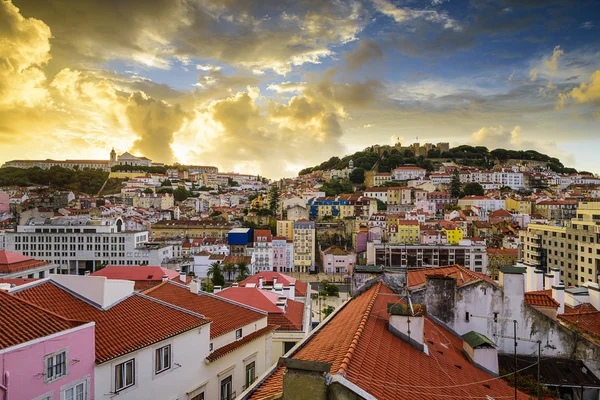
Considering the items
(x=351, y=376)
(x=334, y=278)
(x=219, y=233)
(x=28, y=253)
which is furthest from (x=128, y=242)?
(x=351, y=376)

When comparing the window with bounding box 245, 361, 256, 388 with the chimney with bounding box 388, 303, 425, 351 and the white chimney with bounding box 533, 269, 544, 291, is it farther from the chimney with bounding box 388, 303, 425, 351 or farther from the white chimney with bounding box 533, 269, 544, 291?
the white chimney with bounding box 533, 269, 544, 291

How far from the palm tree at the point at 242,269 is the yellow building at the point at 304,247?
10.2m

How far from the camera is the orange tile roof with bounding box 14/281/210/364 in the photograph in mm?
6145

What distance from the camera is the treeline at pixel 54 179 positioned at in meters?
96.8

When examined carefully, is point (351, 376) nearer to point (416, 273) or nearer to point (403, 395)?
point (403, 395)

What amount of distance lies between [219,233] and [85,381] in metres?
57.0

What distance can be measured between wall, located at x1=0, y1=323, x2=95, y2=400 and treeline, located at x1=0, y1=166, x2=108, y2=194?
353 feet

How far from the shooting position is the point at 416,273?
33.3ft

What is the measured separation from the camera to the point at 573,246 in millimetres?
39219

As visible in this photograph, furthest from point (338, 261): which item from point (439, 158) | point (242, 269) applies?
point (439, 158)

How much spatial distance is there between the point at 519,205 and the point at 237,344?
77473mm

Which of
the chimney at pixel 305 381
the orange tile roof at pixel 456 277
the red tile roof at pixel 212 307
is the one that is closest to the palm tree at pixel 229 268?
the red tile roof at pixel 212 307

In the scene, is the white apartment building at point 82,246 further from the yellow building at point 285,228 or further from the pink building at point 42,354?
the pink building at point 42,354

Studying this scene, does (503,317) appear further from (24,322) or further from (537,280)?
(24,322)
